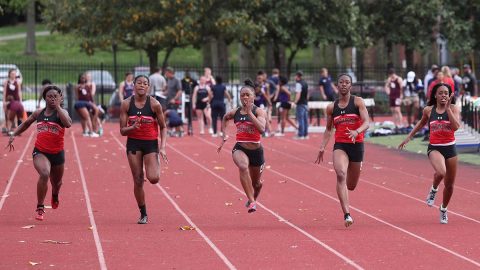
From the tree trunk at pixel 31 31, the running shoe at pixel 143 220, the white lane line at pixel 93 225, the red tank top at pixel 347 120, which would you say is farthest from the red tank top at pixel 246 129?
the tree trunk at pixel 31 31

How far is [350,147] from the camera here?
14039 mm

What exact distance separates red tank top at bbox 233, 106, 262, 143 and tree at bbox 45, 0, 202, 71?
2978 cm

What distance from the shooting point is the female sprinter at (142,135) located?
14.0m

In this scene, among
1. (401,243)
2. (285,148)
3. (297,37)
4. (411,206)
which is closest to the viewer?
(401,243)

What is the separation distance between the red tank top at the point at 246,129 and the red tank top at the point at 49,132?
220 centimetres

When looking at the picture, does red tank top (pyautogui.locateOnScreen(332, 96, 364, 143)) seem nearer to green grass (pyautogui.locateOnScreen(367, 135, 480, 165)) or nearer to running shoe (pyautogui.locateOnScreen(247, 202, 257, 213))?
running shoe (pyautogui.locateOnScreen(247, 202, 257, 213))

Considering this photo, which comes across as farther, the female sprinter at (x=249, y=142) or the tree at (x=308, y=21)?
the tree at (x=308, y=21)

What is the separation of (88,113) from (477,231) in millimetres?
19796

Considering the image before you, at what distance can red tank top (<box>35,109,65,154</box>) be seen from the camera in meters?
14.4

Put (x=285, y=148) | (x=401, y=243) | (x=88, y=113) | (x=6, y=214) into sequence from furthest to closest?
(x=88, y=113)
(x=285, y=148)
(x=6, y=214)
(x=401, y=243)

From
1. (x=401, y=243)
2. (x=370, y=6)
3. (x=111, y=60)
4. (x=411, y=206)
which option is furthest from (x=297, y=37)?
(x=401, y=243)

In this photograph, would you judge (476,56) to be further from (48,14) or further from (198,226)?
(198,226)

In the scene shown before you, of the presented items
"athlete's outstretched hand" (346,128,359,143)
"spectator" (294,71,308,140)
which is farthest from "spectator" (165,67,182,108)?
"athlete's outstretched hand" (346,128,359,143)

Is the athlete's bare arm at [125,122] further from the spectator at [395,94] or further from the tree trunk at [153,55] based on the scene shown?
the tree trunk at [153,55]
